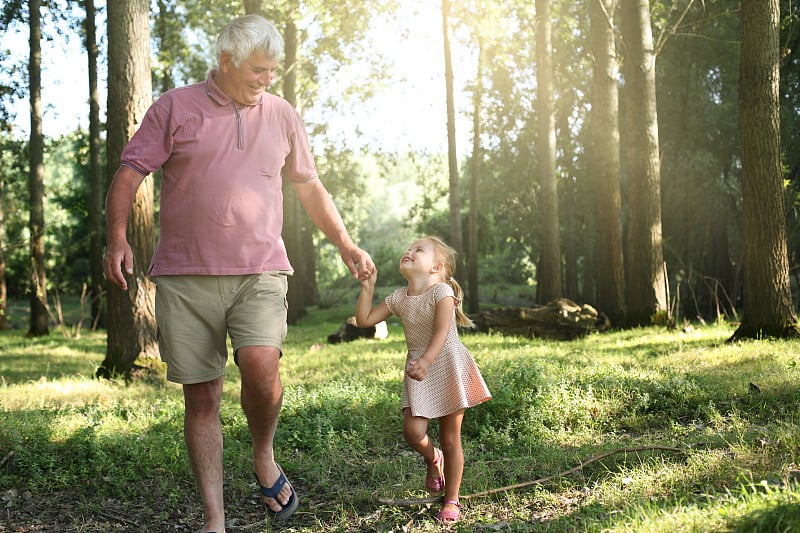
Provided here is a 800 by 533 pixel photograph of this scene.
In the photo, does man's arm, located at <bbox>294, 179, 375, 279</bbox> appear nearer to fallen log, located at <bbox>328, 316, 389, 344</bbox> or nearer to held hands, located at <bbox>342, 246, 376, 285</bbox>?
held hands, located at <bbox>342, 246, 376, 285</bbox>

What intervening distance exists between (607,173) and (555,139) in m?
8.39

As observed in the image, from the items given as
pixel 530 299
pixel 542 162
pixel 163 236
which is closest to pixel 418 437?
pixel 163 236

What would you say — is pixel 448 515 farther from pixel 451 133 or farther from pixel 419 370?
pixel 451 133

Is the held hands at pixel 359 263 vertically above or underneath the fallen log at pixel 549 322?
above

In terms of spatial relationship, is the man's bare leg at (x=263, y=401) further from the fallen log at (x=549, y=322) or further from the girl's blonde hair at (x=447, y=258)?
the fallen log at (x=549, y=322)

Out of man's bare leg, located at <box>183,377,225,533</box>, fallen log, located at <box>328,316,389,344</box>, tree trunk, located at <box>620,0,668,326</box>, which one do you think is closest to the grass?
man's bare leg, located at <box>183,377,225,533</box>

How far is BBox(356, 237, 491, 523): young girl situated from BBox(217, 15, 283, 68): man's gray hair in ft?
4.48

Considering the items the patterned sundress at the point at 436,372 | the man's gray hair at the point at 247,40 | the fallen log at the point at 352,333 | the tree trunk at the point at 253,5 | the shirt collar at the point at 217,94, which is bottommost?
the fallen log at the point at 352,333

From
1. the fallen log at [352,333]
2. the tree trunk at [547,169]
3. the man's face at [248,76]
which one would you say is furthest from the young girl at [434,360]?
the tree trunk at [547,169]

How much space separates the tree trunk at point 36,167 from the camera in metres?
18.7

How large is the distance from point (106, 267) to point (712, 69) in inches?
972

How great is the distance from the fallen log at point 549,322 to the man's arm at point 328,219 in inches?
339

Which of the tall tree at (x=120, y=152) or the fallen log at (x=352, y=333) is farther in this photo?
the fallen log at (x=352, y=333)

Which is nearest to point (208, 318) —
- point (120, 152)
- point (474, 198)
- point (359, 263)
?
point (359, 263)
